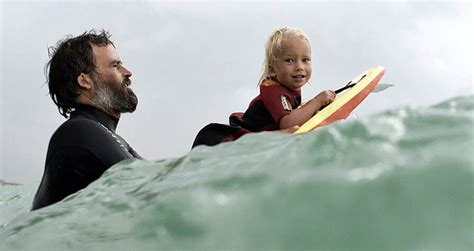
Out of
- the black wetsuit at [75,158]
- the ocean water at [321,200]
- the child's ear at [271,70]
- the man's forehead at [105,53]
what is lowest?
the ocean water at [321,200]

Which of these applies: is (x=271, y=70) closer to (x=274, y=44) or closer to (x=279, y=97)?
(x=274, y=44)

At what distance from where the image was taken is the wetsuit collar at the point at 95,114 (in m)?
3.64

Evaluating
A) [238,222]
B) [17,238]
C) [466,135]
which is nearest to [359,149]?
[466,135]

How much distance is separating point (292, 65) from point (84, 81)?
4.05 feet

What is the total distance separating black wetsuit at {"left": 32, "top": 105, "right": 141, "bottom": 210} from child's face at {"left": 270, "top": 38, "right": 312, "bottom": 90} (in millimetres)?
1151

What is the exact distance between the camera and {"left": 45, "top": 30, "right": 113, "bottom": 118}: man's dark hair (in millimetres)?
3809

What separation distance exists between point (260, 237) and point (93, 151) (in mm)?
1888

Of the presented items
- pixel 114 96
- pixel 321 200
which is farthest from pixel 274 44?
pixel 321 200

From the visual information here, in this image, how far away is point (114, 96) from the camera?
388cm

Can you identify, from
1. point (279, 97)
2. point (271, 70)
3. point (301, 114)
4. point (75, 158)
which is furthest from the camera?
point (271, 70)

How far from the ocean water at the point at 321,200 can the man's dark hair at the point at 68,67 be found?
190cm

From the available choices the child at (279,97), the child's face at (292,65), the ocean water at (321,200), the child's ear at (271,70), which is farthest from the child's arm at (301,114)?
the ocean water at (321,200)

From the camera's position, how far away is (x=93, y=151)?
3.09 meters

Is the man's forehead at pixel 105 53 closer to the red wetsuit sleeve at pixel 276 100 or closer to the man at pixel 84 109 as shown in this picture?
the man at pixel 84 109
